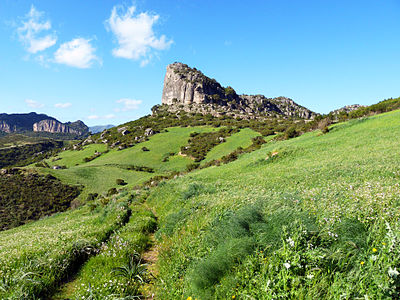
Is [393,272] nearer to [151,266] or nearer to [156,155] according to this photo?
[151,266]

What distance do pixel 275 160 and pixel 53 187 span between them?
167 feet

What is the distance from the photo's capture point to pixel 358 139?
2322cm

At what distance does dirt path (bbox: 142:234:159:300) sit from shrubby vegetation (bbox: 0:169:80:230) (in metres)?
42.9

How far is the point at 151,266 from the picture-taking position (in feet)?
23.2

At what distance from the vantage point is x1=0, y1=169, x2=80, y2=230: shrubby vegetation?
41531mm

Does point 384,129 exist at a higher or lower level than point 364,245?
higher

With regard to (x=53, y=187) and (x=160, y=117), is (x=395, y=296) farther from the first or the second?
(x=160, y=117)

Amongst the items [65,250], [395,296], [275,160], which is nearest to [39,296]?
[65,250]

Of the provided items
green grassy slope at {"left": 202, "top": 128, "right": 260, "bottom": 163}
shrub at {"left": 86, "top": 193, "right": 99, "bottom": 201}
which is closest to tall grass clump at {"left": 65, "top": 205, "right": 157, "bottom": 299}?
shrub at {"left": 86, "top": 193, "right": 99, "bottom": 201}

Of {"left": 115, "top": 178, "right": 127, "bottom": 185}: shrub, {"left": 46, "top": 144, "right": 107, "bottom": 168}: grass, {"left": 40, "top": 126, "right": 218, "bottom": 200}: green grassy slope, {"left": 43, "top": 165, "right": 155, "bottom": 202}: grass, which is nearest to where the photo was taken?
{"left": 43, "top": 165, "right": 155, "bottom": 202}: grass

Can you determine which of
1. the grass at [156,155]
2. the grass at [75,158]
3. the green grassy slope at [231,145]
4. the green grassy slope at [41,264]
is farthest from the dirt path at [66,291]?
the grass at [75,158]

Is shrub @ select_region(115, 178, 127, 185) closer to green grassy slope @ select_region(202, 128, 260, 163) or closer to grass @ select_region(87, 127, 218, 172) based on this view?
grass @ select_region(87, 127, 218, 172)

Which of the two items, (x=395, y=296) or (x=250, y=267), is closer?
(x=395, y=296)

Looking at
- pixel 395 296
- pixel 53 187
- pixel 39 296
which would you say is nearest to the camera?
pixel 395 296
